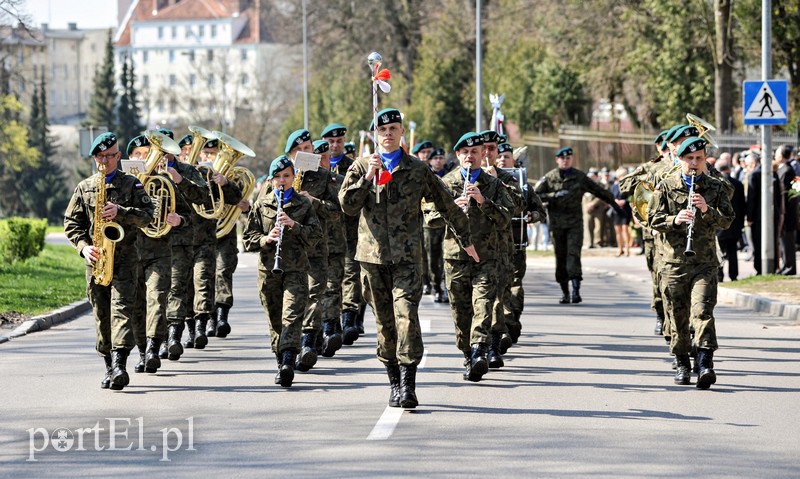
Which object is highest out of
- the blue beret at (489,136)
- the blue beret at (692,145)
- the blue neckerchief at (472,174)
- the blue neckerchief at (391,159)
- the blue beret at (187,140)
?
the blue beret at (187,140)

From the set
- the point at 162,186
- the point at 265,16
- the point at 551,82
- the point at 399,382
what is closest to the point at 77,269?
the point at 162,186

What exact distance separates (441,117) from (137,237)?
34.4 meters

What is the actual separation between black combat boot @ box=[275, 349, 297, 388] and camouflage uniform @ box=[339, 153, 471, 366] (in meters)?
1.23

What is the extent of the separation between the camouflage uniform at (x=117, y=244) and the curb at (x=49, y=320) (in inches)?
163

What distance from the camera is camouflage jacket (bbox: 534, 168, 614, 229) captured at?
17.8 metres

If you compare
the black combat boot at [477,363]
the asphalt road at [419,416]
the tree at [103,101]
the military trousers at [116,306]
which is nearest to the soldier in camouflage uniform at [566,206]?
the asphalt road at [419,416]

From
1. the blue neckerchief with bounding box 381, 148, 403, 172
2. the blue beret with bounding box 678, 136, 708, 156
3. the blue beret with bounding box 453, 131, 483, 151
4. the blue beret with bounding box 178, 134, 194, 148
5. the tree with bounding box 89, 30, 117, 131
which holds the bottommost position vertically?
the blue neckerchief with bounding box 381, 148, 403, 172

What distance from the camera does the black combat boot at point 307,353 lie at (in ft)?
38.3

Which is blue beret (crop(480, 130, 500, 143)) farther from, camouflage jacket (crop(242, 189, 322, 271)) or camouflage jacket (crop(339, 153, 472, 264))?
camouflage jacket (crop(339, 153, 472, 264))

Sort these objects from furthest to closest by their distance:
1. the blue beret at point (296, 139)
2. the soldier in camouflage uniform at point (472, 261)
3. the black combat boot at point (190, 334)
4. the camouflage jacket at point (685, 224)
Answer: the black combat boot at point (190, 334)
the blue beret at point (296, 139)
the soldier in camouflage uniform at point (472, 261)
the camouflage jacket at point (685, 224)

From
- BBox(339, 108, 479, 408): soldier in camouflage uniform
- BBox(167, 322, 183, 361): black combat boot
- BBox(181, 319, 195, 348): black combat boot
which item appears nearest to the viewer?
BBox(339, 108, 479, 408): soldier in camouflage uniform

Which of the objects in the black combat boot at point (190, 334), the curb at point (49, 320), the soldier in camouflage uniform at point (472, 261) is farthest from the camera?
the curb at point (49, 320)

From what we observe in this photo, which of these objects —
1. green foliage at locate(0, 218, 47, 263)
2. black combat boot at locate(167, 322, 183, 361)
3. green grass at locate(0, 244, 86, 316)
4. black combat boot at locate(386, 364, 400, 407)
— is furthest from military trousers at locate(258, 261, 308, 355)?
green foliage at locate(0, 218, 47, 263)

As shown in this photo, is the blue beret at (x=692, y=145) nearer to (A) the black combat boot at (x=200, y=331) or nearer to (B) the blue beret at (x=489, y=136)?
(B) the blue beret at (x=489, y=136)
